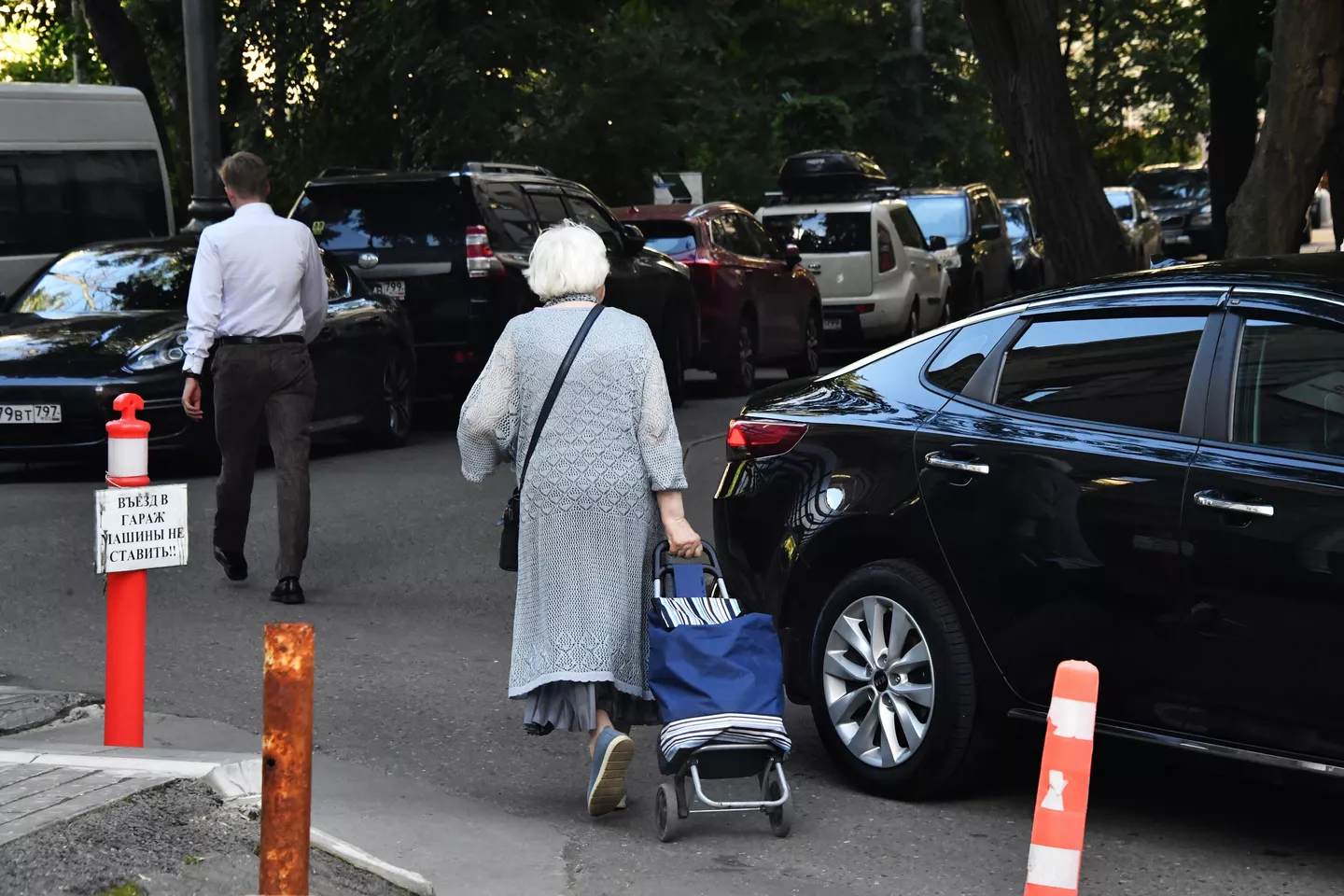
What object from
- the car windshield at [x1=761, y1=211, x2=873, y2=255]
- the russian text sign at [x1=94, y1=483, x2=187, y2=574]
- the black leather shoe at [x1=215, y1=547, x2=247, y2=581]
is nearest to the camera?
the russian text sign at [x1=94, y1=483, x2=187, y2=574]

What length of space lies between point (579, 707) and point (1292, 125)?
709 centimetres

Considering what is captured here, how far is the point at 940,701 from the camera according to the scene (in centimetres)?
585

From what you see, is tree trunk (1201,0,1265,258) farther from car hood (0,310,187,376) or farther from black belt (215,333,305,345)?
black belt (215,333,305,345)

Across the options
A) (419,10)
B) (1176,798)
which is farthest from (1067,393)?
(419,10)

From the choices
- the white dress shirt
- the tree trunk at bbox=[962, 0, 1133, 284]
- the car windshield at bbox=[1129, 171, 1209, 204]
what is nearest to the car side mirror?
the tree trunk at bbox=[962, 0, 1133, 284]

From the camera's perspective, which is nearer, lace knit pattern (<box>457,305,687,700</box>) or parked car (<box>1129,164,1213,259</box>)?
lace knit pattern (<box>457,305,687,700</box>)

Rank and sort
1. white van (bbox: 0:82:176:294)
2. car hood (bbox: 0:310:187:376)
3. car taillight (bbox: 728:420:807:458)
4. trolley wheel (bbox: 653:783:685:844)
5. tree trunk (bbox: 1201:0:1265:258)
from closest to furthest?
1. trolley wheel (bbox: 653:783:685:844)
2. car taillight (bbox: 728:420:807:458)
3. car hood (bbox: 0:310:187:376)
4. white van (bbox: 0:82:176:294)
5. tree trunk (bbox: 1201:0:1265:258)

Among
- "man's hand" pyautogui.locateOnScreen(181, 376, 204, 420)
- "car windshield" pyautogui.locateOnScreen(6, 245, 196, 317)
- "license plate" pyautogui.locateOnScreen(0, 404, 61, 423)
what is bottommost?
"license plate" pyautogui.locateOnScreen(0, 404, 61, 423)

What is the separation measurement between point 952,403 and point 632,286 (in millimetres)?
10526

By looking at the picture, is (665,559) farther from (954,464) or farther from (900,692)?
(954,464)

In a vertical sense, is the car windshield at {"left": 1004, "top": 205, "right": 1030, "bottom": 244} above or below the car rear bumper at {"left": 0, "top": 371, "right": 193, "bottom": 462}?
above

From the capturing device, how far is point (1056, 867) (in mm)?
4375

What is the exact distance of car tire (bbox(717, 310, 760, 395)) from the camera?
18.9 metres

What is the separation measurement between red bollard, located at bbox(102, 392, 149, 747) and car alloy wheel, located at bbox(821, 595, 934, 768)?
2031 mm
